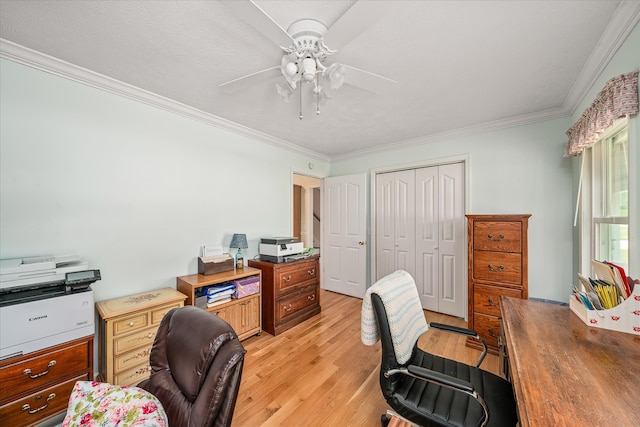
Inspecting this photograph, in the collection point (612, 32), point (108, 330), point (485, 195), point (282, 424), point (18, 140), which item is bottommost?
point (282, 424)

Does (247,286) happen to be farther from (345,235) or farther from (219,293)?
(345,235)

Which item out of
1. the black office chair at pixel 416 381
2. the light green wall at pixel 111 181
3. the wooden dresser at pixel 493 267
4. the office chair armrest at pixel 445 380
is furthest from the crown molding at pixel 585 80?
the light green wall at pixel 111 181

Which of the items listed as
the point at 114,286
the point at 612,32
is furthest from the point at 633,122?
the point at 114,286

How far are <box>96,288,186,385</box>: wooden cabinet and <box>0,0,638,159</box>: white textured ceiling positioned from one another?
181 cm

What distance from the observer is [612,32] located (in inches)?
53.5

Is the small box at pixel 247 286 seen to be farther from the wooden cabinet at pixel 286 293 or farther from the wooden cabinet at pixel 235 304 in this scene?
the wooden cabinet at pixel 286 293

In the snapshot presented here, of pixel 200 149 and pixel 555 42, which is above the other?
pixel 555 42

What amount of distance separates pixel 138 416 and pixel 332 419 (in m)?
1.18

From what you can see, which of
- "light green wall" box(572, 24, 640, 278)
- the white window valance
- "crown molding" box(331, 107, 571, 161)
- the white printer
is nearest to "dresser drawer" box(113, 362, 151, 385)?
the white printer

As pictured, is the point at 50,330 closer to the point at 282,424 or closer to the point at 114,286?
the point at 114,286

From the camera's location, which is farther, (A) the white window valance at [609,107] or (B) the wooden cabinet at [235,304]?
(B) the wooden cabinet at [235,304]

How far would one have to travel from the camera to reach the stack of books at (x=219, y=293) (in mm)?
2275

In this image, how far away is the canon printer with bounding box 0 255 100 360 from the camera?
1310 mm

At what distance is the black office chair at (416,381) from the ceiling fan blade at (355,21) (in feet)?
4.31
